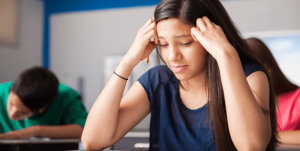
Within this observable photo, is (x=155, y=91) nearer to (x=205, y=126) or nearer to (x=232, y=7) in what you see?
(x=205, y=126)

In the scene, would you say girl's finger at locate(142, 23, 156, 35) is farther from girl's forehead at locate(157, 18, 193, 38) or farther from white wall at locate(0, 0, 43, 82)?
white wall at locate(0, 0, 43, 82)

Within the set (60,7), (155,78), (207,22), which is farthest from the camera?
(60,7)

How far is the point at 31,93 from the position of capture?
173cm

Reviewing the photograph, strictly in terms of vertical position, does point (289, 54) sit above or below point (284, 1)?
below

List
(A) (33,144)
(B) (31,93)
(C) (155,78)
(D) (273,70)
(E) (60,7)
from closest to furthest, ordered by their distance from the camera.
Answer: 1. (C) (155,78)
2. (A) (33,144)
3. (D) (273,70)
4. (B) (31,93)
5. (E) (60,7)

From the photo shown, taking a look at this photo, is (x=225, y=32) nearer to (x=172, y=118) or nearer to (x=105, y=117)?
(x=172, y=118)

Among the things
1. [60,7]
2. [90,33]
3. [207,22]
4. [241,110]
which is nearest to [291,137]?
[241,110]

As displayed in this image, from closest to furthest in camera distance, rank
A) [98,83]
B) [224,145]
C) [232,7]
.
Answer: [224,145] → [232,7] → [98,83]

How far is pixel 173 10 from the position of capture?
0.89 m

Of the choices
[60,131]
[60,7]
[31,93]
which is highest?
[60,7]

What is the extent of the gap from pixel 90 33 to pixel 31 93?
8.61 ft

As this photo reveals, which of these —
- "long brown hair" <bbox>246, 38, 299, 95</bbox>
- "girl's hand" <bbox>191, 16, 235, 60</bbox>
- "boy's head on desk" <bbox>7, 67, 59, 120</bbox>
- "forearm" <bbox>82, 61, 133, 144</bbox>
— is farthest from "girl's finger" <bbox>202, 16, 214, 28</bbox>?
"boy's head on desk" <bbox>7, 67, 59, 120</bbox>

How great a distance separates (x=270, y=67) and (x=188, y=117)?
813 millimetres

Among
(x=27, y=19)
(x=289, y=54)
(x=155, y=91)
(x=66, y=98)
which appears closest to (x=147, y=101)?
(x=155, y=91)
